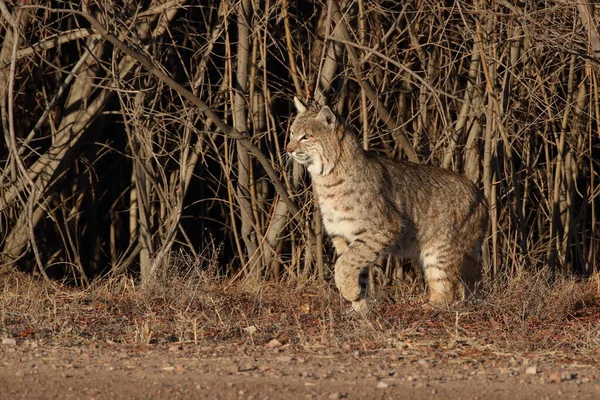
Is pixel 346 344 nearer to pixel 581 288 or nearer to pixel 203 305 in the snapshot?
pixel 203 305

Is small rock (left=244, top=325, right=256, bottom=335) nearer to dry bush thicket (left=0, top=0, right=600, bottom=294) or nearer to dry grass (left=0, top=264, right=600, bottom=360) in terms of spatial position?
dry grass (left=0, top=264, right=600, bottom=360)

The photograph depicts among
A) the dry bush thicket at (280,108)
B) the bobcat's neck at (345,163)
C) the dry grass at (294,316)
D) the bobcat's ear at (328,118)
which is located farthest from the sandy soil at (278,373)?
the dry bush thicket at (280,108)

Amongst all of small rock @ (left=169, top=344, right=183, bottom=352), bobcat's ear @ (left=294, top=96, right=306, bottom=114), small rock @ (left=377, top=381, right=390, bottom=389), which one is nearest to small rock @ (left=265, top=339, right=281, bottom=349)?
small rock @ (left=169, top=344, right=183, bottom=352)

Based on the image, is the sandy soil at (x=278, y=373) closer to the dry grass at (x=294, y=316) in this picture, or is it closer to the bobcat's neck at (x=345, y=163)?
the dry grass at (x=294, y=316)

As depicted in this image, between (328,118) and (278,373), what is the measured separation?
293 cm

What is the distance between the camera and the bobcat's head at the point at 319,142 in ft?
24.8

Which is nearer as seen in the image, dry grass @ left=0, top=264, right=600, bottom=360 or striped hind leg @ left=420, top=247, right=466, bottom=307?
dry grass @ left=0, top=264, right=600, bottom=360

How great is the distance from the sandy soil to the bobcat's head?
6.81ft

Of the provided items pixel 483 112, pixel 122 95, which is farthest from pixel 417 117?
pixel 122 95

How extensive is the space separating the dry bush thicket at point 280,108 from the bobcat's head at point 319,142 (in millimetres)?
579

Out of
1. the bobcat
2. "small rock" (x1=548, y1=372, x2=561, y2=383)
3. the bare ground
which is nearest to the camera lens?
the bare ground

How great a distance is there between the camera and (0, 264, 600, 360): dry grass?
5914 millimetres

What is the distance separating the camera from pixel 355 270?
716cm

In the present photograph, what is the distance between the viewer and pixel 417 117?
9.05m
